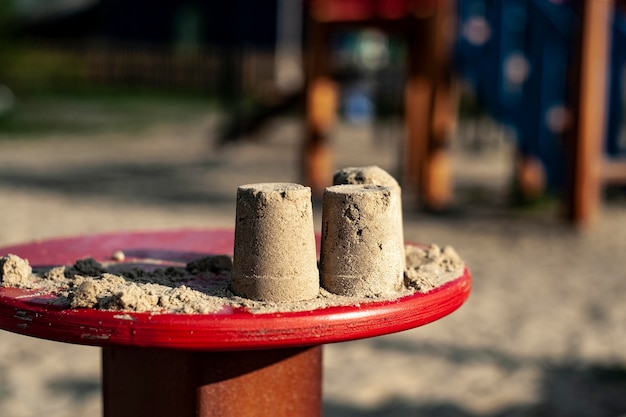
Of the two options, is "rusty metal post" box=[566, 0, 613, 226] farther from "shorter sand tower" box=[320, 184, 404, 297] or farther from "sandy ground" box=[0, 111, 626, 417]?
"shorter sand tower" box=[320, 184, 404, 297]

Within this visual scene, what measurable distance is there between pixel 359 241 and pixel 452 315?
2.99m

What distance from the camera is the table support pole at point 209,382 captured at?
1.89 metres

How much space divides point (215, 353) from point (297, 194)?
1.32ft

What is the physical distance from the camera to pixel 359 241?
1.81 meters

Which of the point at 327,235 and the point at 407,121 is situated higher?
the point at 407,121

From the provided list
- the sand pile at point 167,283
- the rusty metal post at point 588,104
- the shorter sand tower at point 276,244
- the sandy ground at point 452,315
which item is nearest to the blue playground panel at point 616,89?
the rusty metal post at point 588,104

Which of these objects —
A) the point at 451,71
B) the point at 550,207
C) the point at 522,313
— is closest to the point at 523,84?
the point at 451,71

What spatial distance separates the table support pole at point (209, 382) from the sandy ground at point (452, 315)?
1438 millimetres

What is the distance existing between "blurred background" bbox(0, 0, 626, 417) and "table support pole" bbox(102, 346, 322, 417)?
1.44 meters

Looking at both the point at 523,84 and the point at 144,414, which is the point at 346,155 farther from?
the point at 144,414

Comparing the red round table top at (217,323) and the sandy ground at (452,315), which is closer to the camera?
the red round table top at (217,323)

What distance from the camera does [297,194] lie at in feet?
5.77

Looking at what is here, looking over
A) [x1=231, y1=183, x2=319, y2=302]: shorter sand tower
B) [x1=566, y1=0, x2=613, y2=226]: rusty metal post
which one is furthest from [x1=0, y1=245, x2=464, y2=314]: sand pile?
[x1=566, y1=0, x2=613, y2=226]: rusty metal post

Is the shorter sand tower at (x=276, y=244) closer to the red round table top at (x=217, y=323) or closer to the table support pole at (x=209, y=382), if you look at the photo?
the red round table top at (x=217, y=323)
